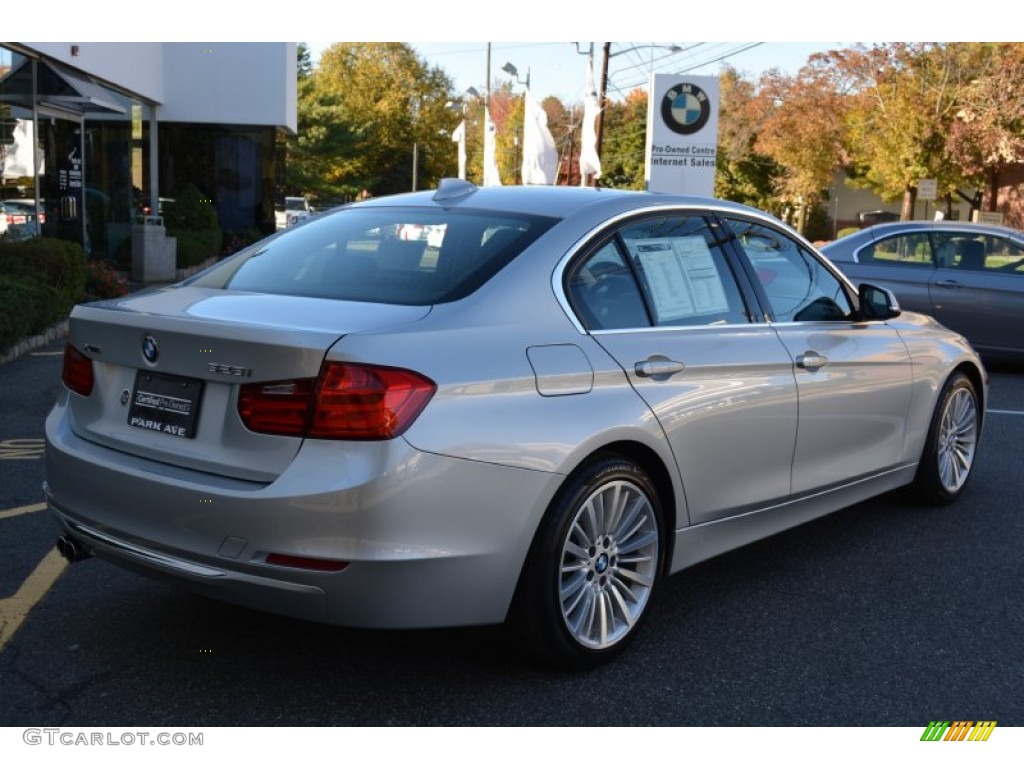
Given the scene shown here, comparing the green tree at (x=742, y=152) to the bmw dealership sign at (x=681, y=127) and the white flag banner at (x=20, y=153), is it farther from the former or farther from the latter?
the white flag banner at (x=20, y=153)

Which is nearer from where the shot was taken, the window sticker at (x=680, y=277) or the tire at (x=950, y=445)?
the window sticker at (x=680, y=277)

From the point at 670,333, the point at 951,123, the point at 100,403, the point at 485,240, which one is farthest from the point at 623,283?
the point at 951,123

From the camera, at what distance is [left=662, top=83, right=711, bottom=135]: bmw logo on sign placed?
1764 cm

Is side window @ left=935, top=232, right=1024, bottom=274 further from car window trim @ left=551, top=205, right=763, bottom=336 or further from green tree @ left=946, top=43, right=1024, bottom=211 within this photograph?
green tree @ left=946, top=43, right=1024, bottom=211

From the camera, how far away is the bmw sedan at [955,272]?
1209cm

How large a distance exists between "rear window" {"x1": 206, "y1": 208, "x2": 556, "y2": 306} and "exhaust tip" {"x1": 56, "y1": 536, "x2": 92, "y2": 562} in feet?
3.39

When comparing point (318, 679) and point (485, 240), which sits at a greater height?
point (485, 240)

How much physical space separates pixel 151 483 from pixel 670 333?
1.91 metres

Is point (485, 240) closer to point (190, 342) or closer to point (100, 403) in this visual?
point (190, 342)

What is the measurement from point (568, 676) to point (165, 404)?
1585 mm

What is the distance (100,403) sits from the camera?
3961 millimetres

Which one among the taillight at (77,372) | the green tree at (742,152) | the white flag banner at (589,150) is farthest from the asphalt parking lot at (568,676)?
the green tree at (742,152)

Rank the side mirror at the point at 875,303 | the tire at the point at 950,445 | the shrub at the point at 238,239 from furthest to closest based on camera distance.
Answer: the shrub at the point at 238,239 → the tire at the point at 950,445 → the side mirror at the point at 875,303

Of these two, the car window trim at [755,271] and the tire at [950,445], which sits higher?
the car window trim at [755,271]
